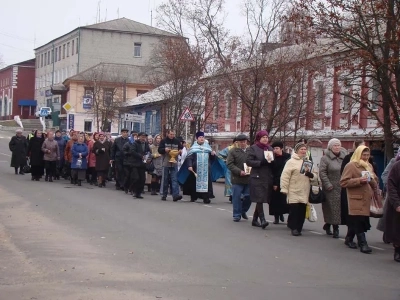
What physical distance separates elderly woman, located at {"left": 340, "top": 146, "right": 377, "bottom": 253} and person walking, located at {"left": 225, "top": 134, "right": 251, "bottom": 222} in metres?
3.53

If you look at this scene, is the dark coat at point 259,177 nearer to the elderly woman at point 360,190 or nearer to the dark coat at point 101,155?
the elderly woman at point 360,190

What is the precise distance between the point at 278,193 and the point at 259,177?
641 millimetres

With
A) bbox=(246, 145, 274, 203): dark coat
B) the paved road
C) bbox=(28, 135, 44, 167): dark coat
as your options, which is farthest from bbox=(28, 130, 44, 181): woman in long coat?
bbox=(246, 145, 274, 203): dark coat

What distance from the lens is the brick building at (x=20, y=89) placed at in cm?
10888

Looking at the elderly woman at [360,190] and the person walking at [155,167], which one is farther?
the person walking at [155,167]

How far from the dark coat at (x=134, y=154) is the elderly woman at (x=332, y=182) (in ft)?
27.8

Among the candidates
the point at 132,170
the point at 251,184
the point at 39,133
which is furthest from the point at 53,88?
the point at 251,184

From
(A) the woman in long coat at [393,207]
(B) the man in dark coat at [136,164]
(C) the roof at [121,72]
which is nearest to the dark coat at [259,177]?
(A) the woman in long coat at [393,207]

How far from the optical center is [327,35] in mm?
24219

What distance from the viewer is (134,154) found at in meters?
20.7

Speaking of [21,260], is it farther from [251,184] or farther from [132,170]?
[132,170]

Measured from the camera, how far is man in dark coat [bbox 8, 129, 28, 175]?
1107 inches

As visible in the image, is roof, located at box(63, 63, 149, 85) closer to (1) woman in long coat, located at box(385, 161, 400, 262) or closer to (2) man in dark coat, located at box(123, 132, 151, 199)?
(2) man in dark coat, located at box(123, 132, 151, 199)

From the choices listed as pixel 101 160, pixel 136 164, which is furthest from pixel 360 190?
pixel 101 160
